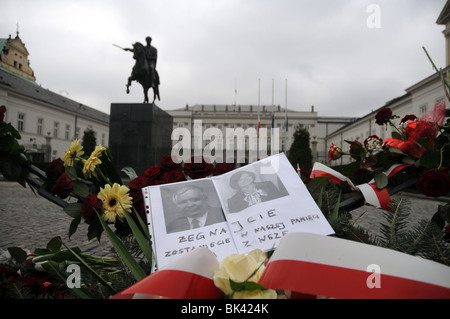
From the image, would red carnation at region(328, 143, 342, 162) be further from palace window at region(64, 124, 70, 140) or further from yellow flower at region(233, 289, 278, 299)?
palace window at region(64, 124, 70, 140)

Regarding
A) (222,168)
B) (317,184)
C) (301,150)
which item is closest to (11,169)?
(222,168)

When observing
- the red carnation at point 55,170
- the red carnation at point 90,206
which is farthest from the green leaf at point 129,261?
the red carnation at point 55,170

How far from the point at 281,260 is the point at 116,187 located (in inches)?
22.2

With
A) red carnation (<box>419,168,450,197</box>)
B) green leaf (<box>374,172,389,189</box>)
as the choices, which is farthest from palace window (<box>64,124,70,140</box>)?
red carnation (<box>419,168,450,197</box>)

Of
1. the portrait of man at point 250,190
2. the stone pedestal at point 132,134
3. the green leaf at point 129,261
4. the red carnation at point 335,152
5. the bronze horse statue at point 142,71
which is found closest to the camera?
the green leaf at point 129,261

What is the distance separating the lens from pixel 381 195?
32.2 inches

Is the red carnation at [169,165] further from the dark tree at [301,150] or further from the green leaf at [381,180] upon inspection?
the dark tree at [301,150]

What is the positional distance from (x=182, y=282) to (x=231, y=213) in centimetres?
34

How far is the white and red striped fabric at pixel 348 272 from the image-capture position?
1.30 ft

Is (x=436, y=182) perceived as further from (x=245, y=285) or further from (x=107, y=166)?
(x=107, y=166)

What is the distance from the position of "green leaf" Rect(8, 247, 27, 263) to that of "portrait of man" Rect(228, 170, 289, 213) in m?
0.58

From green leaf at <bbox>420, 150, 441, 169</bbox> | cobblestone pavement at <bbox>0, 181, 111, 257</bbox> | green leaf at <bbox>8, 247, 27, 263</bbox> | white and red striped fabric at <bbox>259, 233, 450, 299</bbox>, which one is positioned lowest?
cobblestone pavement at <bbox>0, 181, 111, 257</bbox>

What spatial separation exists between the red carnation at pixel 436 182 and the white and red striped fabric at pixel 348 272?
1.16 feet

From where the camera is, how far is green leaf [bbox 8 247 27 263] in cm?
85
